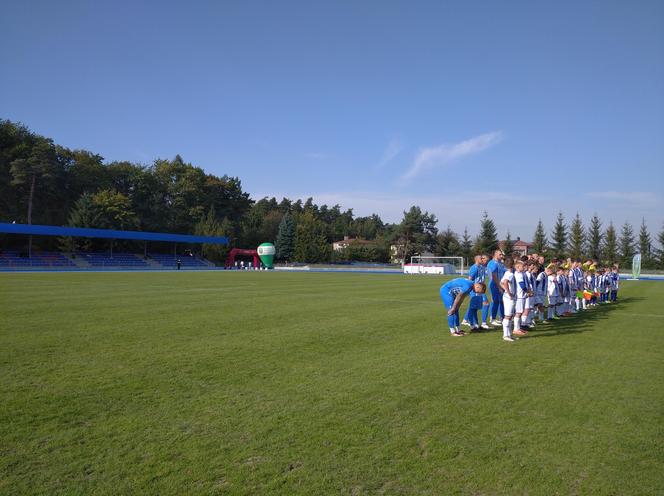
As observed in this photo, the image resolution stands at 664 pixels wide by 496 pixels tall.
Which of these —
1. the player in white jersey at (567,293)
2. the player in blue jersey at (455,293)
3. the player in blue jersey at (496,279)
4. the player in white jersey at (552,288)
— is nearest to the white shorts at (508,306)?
the player in blue jersey at (455,293)

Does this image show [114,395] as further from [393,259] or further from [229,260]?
[393,259]

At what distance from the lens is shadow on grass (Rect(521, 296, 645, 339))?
10422 millimetres

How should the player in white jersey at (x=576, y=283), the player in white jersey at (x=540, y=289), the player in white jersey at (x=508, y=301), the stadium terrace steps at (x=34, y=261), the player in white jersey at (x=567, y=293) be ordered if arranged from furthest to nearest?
the stadium terrace steps at (x=34, y=261) → the player in white jersey at (x=576, y=283) → the player in white jersey at (x=567, y=293) → the player in white jersey at (x=540, y=289) → the player in white jersey at (x=508, y=301)

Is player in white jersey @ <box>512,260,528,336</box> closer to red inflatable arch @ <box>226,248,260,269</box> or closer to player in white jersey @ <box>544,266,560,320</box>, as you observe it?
player in white jersey @ <box>544,266,560,320</box>

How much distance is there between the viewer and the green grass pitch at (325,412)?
135 inches

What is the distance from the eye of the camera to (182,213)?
75062mm

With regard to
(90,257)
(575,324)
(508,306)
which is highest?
(508,306)

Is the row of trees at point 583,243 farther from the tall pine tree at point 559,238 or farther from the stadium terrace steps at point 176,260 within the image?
the stadium terrace steps at point 176,260

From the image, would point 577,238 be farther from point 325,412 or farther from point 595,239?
point 325,412

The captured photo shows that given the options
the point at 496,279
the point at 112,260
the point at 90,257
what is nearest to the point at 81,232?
the point at 90,257

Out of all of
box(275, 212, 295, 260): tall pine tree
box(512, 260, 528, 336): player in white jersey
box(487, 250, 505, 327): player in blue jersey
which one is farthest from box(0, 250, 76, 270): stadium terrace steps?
box(512, 260, 528, 336): player in white jersey

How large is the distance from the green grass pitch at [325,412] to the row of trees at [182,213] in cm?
5427

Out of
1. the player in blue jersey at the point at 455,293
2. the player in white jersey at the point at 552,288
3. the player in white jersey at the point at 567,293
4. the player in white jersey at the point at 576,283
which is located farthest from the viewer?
the player in white jersey at the point at 576,283

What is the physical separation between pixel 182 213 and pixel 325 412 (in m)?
74.6
